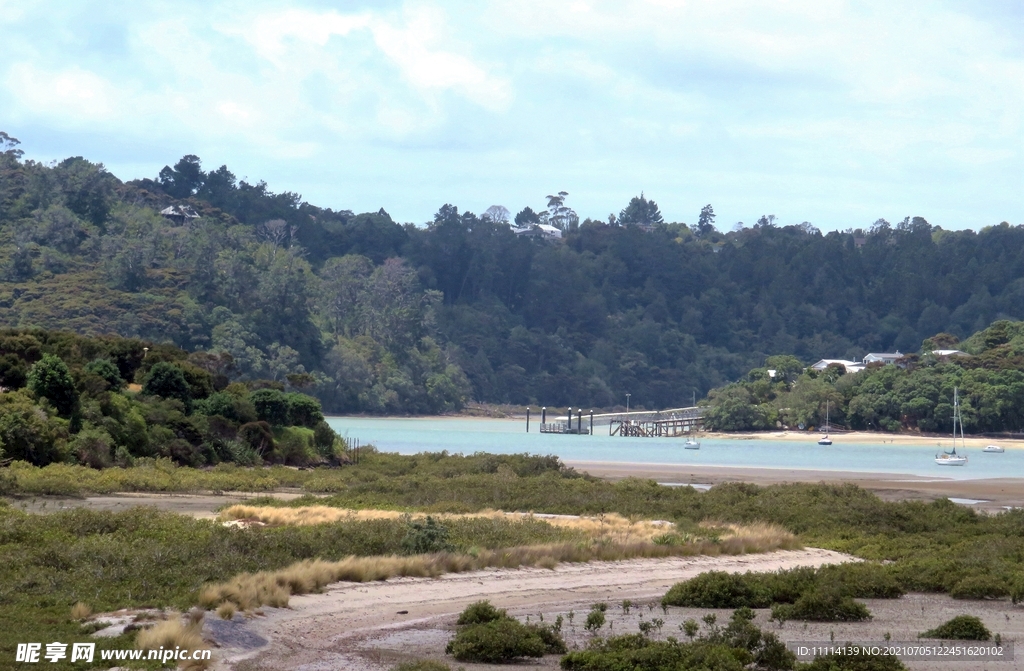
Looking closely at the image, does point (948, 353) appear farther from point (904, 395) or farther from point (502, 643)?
point (502, 643)

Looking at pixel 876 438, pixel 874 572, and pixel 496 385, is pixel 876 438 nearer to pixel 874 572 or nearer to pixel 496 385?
pixel 496 385

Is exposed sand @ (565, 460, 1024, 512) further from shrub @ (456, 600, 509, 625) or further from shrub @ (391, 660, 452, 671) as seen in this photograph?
shrub @ (391, 660, 452, 671)

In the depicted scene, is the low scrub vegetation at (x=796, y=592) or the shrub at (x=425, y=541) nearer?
the low scrub vegetation at (x=796, y=592)

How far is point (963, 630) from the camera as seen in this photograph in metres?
16.3

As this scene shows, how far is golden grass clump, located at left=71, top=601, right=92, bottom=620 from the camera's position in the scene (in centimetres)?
1471

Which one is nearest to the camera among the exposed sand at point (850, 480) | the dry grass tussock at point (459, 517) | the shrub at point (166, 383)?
the dry grass tussock at point (459, 517)

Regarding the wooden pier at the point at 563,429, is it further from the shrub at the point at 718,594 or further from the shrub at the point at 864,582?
the shrub at the point at 718,594

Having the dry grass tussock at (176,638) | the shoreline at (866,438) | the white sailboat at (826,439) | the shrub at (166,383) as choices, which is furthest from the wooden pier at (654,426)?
the dry grass tussock at (176,638)

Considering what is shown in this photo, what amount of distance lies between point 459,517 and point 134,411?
687 inches

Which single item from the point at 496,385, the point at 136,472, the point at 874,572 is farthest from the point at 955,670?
the point at 496,385

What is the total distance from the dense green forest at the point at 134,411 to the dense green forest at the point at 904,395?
79701mm

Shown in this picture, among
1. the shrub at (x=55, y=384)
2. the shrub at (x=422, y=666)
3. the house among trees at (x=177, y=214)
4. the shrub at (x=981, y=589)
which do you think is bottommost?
the shrub at (x=981, y=589)

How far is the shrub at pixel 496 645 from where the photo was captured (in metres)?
14.7

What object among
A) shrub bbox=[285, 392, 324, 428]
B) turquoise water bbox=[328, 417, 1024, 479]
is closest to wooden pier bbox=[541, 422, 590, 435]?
turquoise water bbox=[328, 417, 1024, 479]
